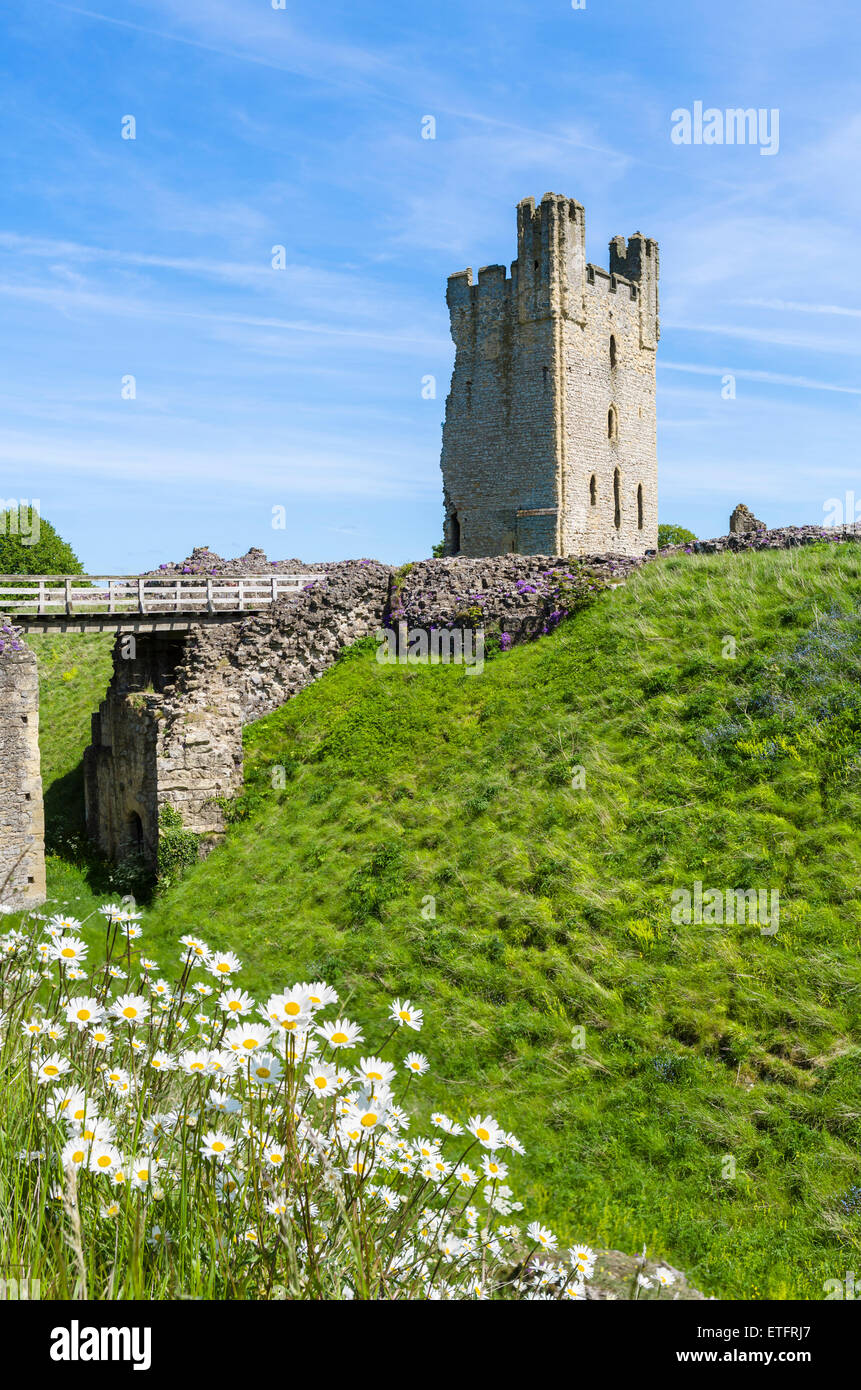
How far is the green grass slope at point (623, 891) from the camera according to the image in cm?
1034

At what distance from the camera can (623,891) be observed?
14.7m

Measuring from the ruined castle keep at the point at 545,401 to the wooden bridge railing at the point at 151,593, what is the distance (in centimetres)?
1221

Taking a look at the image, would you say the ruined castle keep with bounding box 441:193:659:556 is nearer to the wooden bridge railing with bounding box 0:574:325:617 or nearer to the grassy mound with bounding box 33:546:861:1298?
the wooden bridge railing with bounding box 0:574:325:617

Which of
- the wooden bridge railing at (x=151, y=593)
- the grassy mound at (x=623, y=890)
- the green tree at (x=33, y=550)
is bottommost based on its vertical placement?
the grassy mound at (x=623, y=890)

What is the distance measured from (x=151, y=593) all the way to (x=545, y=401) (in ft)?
63.3

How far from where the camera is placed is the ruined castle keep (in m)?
38.3

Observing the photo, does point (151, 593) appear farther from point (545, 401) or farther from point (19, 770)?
point (545, 401)

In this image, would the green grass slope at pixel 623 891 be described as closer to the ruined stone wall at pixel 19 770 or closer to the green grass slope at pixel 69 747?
the ruined stone wall at pixel 19 770

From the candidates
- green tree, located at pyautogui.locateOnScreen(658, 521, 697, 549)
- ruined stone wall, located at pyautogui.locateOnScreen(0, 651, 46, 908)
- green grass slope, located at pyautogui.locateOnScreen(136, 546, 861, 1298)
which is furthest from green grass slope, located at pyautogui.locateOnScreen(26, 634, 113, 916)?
green tree, located at pyautogui.locateOnScreen(658, 521, 697, 549)

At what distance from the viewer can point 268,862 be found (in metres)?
20.6

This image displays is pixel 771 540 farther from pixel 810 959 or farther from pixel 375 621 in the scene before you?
pixel 810 959

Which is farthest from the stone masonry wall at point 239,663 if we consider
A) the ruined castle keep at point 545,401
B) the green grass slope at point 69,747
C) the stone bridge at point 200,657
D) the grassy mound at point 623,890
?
the ruined castle keep at point 545,401
